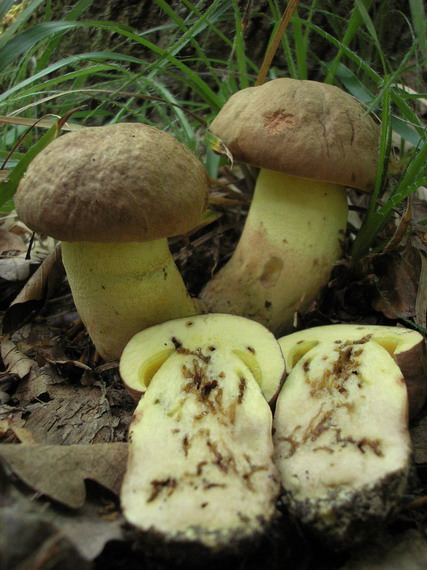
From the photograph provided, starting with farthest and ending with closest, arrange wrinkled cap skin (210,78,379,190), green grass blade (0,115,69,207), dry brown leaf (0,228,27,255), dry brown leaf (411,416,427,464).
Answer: dry brown leaf (0,228,27,255) < green grass blade (0,115,69,207) < wrinkled cap skin (210,78,379,190) < dry brown leaf (411,416,427,464)

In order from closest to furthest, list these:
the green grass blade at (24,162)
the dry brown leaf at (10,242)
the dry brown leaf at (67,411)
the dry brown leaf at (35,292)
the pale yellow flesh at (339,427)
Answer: the pale yellow flesh at (339,427) → the dry brown leaf at (67,411) → the green grass blade at (24,162) → the dry brown leaf at (35,292) → the dry brown leaf at (10,242)

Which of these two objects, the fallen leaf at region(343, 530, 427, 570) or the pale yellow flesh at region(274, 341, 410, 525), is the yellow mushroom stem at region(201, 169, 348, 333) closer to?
the pale yellow flesh at region(274, 341, 410, 525)

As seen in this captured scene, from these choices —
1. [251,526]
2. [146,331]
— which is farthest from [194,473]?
[146,331]

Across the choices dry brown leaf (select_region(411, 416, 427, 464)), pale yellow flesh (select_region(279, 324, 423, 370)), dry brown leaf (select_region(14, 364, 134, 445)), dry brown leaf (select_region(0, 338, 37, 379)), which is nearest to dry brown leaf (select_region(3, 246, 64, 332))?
dry brown leaf (select_region(0, 338, 37, 379))

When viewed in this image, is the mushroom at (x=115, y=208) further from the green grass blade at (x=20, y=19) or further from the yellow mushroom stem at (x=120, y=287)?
the green grass blade at (x=20, y=19)

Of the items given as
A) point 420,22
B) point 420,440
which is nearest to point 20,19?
point 420,22

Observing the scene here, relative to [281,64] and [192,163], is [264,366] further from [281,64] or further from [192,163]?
[281,64]

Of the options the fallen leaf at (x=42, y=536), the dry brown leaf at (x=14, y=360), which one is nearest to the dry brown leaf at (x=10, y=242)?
the dry brown leaf at (x=14, y=360)
